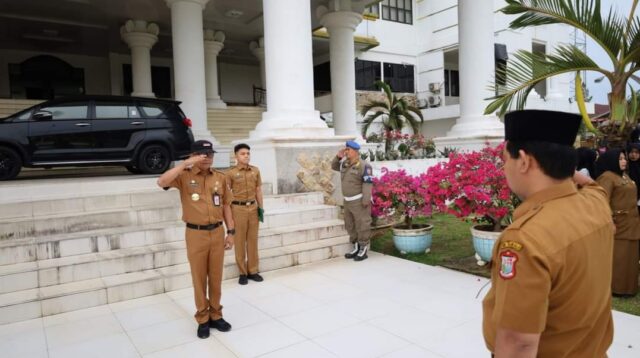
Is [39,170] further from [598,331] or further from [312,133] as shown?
[598,331]

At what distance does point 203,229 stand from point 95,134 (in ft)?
18.5

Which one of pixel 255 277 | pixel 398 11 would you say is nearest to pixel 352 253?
pixel 255 277

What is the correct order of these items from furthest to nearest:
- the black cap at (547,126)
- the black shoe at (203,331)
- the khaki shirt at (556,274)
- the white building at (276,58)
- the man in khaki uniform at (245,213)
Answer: the white building at (276,58)
the man in khaki uniform at (245,213)
the black shoe at (203,331)
the black cap at (547,126)
the khaki shirt at (556,274)

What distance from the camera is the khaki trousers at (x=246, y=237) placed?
556 centimetres

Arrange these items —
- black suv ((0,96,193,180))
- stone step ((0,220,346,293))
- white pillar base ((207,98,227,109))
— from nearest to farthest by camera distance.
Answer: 1. stone step ((0,220,346,293))
2. black suv ((0,96,193,180))
3. white pillar base ((207,98,227,109))

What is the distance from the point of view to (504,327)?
1.37 m

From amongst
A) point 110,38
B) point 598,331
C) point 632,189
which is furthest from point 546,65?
point 110,38

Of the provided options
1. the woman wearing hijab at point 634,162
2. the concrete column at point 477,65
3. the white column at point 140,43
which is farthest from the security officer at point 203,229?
the white column at point 140,43

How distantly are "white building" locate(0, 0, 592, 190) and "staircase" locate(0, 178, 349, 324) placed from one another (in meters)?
1.36

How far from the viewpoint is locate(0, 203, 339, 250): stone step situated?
5.39 meters

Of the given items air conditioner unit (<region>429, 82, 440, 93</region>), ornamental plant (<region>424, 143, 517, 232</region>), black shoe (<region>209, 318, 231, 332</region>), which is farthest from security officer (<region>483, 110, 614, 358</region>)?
air conditioner unit (<region>429, 82, 440, 93</region>)

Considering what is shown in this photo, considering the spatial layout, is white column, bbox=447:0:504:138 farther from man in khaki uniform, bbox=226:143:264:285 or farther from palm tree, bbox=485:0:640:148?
man in khaki uniform, bbox=226:143:264:285

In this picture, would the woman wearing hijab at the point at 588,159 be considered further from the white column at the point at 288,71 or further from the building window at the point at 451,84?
the building window at the point at 451,84

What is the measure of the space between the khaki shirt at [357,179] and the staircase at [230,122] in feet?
27.1
